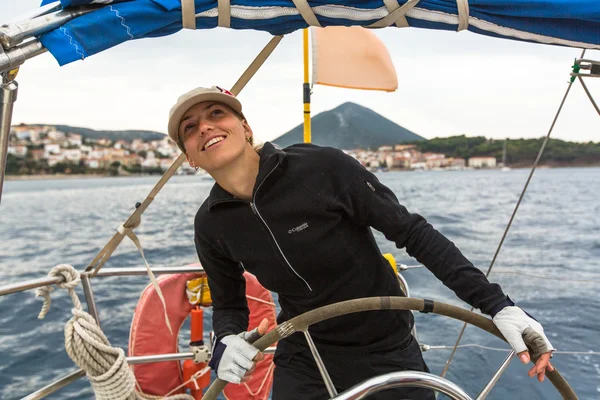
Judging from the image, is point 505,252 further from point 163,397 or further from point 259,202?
point 259,202

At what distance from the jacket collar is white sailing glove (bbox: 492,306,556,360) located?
2.44 feet

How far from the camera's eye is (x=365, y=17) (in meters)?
1.30

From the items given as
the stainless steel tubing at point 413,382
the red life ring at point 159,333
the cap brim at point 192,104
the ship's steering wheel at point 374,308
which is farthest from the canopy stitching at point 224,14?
the red life ring at point 159,333

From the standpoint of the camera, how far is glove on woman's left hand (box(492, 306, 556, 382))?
1136mm

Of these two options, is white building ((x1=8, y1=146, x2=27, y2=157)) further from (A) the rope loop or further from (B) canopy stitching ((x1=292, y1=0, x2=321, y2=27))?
(B) canopy stitching ((x1=292, y1=0, x2=321, y2=27))

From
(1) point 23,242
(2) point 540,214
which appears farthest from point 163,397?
(2) point 540,214

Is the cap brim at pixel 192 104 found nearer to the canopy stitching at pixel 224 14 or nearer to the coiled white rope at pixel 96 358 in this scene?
the canopy stitching at pixel 224 14

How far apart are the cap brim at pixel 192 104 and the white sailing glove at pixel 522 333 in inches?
38.8

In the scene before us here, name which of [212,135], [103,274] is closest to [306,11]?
[212,135]

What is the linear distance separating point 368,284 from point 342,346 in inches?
8.4

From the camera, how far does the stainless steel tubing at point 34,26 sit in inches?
38.4

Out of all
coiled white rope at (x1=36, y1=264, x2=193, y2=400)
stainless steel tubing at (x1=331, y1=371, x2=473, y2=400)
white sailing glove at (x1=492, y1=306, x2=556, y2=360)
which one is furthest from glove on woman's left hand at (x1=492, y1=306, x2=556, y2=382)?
coiled white rope at (x1=36, y1=264, x2=193, y2=400)

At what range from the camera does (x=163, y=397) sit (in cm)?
245

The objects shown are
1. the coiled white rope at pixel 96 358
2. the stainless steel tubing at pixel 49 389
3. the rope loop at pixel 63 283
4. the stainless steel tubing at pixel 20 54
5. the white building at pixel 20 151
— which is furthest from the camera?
the white building at pixel 20 151
